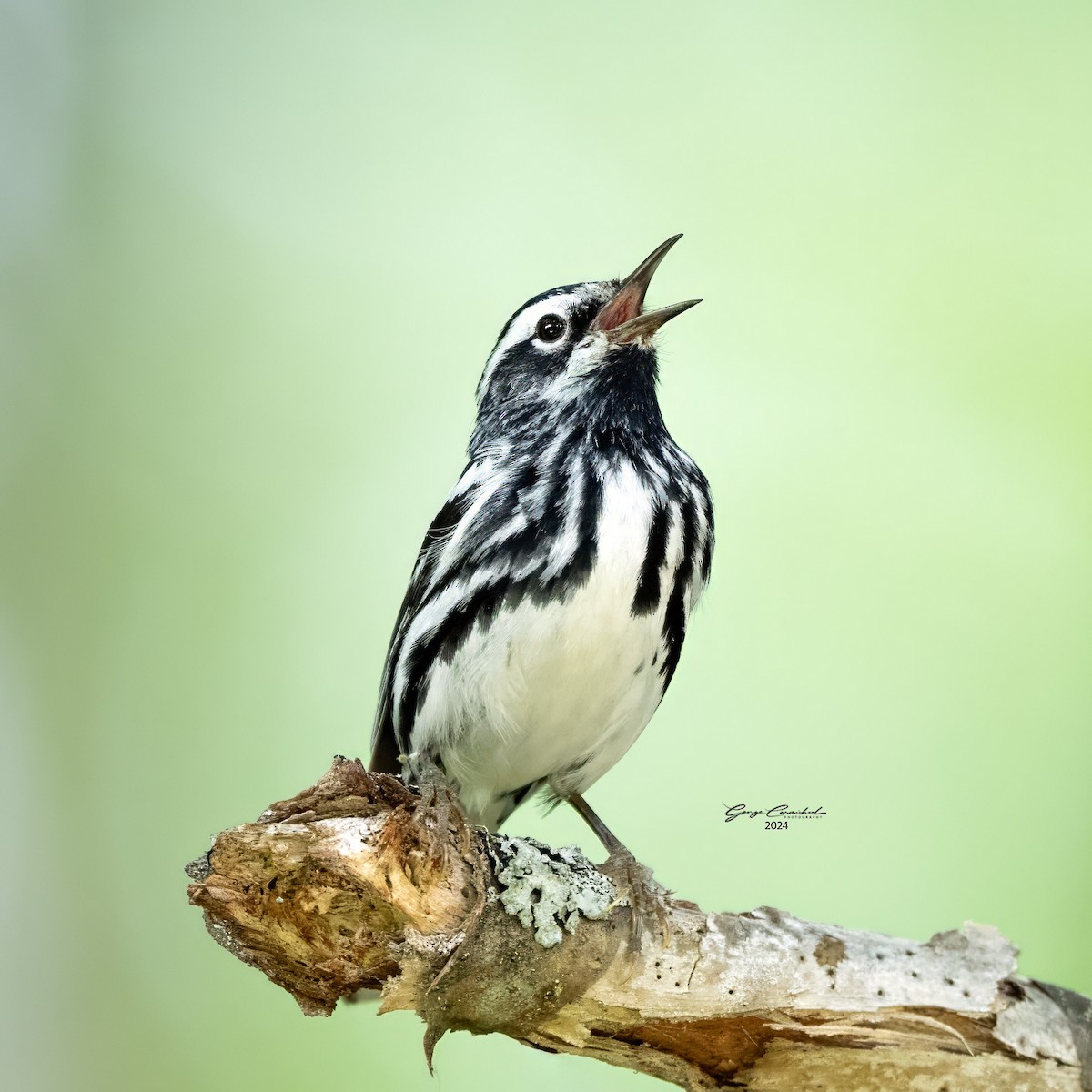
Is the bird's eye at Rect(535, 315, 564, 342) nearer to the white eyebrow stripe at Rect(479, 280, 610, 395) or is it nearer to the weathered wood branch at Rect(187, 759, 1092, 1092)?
the white eyebrow stripe at Rect(479, 280, 610, 395)

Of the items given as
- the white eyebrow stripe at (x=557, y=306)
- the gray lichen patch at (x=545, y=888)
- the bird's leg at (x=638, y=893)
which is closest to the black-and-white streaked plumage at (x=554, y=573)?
the white eyebrow stripe at (x=557, y=306)

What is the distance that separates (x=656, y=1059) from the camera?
99.2 inches

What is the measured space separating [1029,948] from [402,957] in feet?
Result: 7.92

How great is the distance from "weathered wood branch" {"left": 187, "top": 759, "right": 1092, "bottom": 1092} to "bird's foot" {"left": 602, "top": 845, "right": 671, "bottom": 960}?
0.06 ft

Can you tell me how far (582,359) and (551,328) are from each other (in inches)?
6.8

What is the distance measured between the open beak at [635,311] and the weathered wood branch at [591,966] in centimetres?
158

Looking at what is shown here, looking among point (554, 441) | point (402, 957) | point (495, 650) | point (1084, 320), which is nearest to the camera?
point (402, 957)

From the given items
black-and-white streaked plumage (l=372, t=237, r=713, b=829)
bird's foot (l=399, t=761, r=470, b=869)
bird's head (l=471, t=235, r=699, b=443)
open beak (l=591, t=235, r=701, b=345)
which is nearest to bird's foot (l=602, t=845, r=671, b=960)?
bird's foot (l=399, t=761, r=470, b=869)

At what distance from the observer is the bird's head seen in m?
3.39

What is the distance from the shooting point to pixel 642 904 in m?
2.59

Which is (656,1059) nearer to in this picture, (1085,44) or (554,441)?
(554,441)

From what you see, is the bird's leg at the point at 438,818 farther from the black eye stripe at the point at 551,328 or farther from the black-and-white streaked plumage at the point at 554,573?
the black eye stripe at the point at 551,328

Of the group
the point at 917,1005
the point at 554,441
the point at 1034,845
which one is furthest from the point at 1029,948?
the point at 554,441

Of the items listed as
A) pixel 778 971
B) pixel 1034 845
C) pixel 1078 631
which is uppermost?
pixel 1078 631
